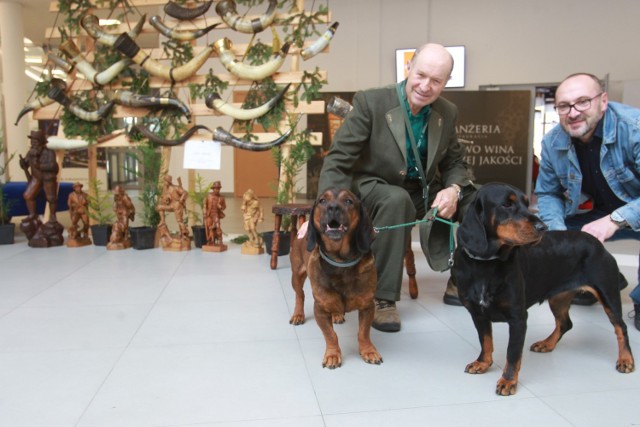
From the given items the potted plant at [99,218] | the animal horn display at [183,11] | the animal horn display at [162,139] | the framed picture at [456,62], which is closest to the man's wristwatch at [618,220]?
the animal horn display at [162,139]

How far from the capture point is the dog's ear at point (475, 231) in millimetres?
1629

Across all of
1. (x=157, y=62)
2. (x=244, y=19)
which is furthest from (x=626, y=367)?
(x=157, y=62)

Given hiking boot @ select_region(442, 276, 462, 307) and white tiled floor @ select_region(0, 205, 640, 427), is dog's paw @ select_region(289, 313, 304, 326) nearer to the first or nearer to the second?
white tiled floor @ select_region(0, 205, 640, 427)

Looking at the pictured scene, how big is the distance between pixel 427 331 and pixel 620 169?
50.1 inches

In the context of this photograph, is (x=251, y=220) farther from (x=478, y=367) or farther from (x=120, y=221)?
(x=478, y=367)

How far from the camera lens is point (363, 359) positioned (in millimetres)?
2031

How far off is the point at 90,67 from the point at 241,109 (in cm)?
152

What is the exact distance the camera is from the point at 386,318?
2402mm

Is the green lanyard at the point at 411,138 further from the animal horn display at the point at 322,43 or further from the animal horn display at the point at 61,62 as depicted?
the animal horn display at the point at 61,62

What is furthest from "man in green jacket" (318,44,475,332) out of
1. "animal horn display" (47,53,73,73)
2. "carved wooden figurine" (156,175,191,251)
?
"animal horn display" (47,53,73,73)

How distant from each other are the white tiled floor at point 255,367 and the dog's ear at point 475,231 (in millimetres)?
521

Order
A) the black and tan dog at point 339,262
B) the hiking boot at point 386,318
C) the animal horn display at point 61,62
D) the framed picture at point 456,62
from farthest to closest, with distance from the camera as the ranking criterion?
the framed picture at point 456,62 → the animal horn display at point 61,62 → the hiking boot at point 386,318 → the black and tan dog at point 339,262

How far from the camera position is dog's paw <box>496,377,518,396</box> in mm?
1703

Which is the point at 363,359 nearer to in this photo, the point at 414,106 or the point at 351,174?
the point at 351,174
